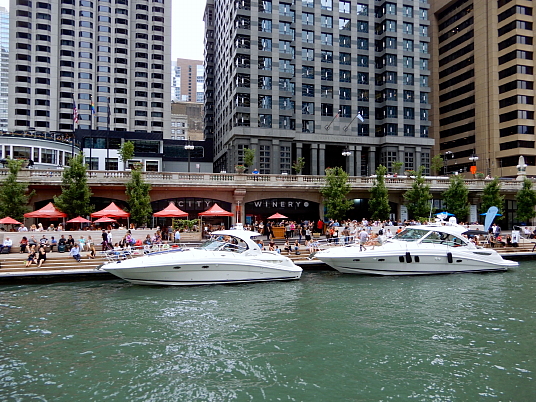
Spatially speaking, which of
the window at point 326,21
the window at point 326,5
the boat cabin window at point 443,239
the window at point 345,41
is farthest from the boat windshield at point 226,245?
the window at point 326,5

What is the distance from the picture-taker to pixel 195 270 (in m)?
22.0

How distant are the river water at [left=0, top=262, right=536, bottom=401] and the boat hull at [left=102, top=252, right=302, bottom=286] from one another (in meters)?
0.85

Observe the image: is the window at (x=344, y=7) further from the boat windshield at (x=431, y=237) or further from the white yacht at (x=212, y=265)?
the white yacht at (x=212, y=265)

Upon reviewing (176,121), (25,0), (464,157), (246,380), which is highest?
(25,0)

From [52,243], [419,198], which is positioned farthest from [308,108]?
[52,243]

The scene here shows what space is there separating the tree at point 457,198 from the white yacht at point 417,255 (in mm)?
17826

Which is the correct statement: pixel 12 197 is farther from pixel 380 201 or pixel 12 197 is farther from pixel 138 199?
pixel 380 201

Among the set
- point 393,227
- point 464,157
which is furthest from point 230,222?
point 464,157

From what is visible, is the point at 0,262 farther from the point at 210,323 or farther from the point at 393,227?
the point at 393,227

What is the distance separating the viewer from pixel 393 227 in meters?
36.1

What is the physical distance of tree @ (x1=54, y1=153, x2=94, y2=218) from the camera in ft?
111

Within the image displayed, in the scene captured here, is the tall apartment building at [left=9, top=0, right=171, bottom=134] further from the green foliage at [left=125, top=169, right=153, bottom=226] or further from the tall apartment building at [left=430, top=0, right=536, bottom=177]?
the tall apartment building at [left=430, top=0, right=536, bottom=177]

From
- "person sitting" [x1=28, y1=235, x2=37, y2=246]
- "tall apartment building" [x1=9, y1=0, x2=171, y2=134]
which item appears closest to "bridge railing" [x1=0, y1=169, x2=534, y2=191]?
"person sitting" [x1=28, y1=235, x2=37, y2=246]

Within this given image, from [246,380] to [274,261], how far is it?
12.8 m
